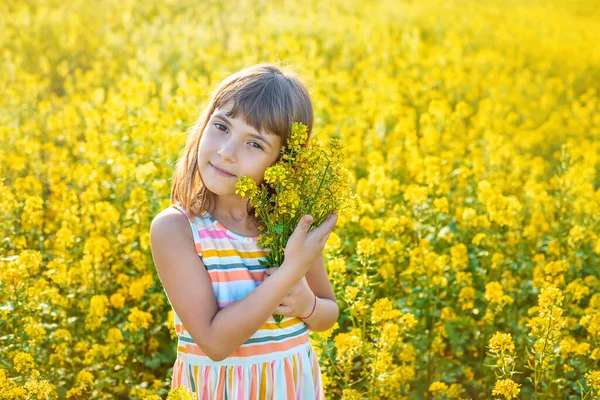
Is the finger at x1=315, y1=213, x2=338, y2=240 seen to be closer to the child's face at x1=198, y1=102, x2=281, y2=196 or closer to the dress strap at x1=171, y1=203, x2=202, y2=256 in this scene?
the child's face at x1=198, y1=102, x2=281, y2=196

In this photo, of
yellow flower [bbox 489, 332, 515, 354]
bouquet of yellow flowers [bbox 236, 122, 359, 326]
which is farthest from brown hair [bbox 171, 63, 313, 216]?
yellow flower [bbox 489, 332, 515, 354]

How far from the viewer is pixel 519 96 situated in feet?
26.9

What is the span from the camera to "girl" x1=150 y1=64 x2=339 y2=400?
1.97 metres

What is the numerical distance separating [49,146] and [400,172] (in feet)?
7.23

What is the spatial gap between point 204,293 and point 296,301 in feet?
0.87

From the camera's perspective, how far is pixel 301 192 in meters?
2.02

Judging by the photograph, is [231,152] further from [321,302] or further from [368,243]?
[368,243]

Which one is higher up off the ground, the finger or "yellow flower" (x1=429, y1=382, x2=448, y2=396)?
the finger

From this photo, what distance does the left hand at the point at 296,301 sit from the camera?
2072mm

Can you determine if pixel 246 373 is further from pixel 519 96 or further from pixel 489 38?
pixel 489 38

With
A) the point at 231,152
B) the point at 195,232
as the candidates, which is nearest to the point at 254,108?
the point at 231,152

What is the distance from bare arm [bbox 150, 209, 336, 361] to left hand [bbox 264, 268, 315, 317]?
10cm

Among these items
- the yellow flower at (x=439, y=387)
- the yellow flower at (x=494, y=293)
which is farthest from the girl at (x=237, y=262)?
the yellow flower at (x=494, y=293)

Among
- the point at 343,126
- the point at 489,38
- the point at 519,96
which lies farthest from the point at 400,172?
the point at 489,38
